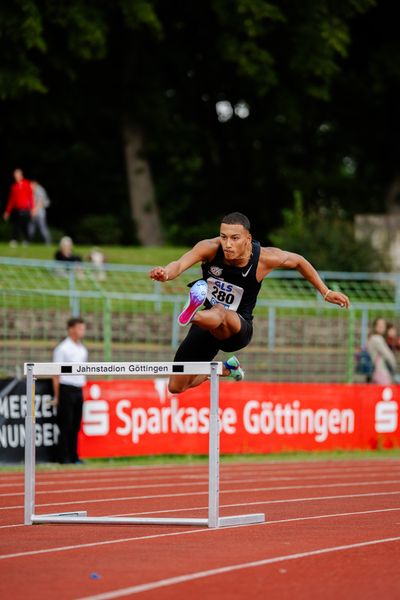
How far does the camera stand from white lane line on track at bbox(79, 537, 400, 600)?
696 centimetres

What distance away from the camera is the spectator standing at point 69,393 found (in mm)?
16203

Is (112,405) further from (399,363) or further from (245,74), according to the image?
(245,74)

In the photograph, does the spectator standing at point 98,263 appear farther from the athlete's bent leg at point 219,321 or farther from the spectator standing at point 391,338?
the athlete's bent leg at point 219,321

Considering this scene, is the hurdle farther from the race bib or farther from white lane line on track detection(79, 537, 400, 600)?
white lane line on track detection(79, 537, 400, 600)

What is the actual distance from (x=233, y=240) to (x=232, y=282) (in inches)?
16.6

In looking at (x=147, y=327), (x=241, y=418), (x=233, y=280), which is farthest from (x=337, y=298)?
(x=147, y=327)

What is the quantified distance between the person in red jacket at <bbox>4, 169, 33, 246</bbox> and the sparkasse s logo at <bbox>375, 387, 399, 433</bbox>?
10488 millimetres

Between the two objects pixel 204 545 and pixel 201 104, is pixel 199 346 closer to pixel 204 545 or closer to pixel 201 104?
pixel 204 545

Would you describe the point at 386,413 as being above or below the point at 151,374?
below

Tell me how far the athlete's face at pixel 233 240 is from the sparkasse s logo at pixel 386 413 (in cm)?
983

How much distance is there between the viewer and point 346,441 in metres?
19.4

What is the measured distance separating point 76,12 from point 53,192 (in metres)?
10.3

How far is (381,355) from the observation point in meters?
19.2

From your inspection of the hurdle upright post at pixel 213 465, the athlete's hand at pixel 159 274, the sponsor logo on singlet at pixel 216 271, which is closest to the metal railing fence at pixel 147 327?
the sponsor logo on singlet at pixel 216 271
